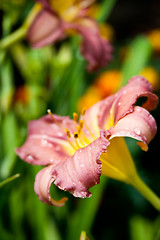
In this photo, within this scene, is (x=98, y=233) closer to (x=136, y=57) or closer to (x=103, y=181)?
(x=103, y=181)

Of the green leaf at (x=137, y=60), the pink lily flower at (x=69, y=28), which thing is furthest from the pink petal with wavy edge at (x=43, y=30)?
the green leaf at (x=137, y=60)

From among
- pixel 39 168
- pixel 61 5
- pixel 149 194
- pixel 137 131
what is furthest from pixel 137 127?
pixel 61 5

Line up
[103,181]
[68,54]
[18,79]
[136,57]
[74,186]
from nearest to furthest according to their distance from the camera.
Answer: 1. [74,186]
2. [103,181]
3. [136,57]
4. [68,54]
5. [18,79]

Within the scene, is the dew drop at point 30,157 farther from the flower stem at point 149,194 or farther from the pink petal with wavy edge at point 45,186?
the flower stem at point 149,194

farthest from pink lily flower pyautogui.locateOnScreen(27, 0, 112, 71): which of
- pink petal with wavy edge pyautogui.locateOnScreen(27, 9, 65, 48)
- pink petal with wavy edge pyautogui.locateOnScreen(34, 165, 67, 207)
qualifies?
pink petal with wavy edge pyautogui.locateOnScreen(34, 165, 67, 207)

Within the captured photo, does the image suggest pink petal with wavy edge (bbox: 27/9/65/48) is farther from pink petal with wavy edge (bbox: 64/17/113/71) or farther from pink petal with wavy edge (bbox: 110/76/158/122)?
pink petal with wavy edge (bbox: 110/76/158/122)

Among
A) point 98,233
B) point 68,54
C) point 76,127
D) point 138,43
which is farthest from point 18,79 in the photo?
point 76,127

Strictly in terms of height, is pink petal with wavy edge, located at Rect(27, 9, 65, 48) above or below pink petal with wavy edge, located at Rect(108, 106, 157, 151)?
above
